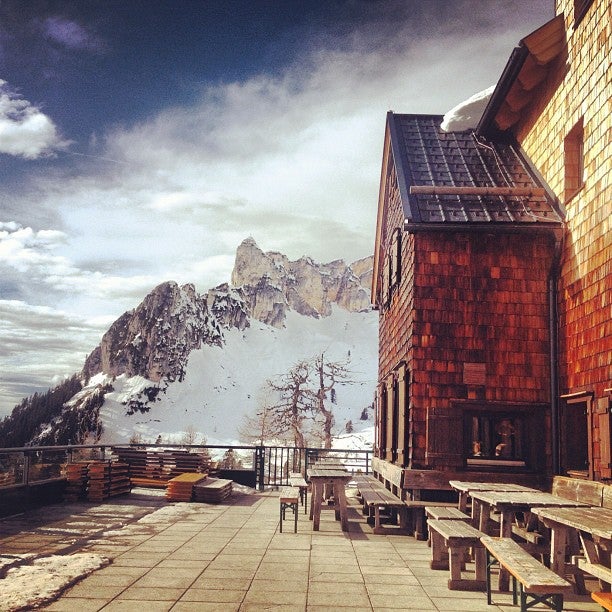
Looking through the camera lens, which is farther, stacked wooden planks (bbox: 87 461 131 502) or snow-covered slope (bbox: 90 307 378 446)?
snow-covered slope (bbox: 90 307 378 446)

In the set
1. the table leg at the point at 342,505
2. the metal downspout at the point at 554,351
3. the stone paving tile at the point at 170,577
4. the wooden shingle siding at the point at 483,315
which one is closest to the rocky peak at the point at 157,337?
the table leg at the point at 342,505

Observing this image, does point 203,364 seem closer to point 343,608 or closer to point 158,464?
point 158,464

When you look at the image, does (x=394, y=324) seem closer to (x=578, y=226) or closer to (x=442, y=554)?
(x=578, y=226)

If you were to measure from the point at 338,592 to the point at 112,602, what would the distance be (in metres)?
2.07

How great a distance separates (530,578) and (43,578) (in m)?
4.53

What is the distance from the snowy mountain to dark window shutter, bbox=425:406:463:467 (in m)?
90.0

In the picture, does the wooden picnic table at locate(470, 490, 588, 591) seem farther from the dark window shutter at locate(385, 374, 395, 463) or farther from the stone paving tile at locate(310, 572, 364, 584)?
the dark window shutter at locate(385, 374, 395, 463)

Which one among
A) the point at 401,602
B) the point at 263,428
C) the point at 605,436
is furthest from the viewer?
the point at 263,428

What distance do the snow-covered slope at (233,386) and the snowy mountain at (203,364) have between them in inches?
8.8

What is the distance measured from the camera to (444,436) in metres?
10.6

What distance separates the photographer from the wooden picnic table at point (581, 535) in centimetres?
562

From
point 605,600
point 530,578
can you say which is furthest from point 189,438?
point 605,600

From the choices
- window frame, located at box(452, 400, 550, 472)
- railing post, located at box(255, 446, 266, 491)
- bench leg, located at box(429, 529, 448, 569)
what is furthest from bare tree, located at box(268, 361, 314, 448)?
bench leg, located at box(429, 529, 448, 569)

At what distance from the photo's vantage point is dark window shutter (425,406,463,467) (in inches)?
416
